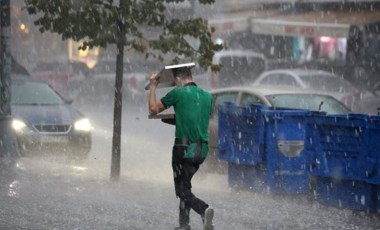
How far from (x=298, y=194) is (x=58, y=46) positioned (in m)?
41.2

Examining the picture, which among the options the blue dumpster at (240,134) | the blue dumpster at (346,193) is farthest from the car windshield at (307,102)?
the blue dumpster at (346,193)

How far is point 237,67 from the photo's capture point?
32281mm

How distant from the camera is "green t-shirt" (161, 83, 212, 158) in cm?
949

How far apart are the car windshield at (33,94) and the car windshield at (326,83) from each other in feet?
27.1

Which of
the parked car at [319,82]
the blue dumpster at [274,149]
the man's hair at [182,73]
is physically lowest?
the parked car at [319,82]

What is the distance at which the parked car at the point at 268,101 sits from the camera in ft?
46.6

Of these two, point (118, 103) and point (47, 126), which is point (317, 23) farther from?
point (118, 103)

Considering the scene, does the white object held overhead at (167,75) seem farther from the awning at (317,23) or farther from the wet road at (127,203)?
the awning at (317,23)

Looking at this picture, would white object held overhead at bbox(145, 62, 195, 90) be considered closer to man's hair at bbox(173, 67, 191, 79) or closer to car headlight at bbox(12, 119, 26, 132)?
man's hair at bbox(173, 67, 191, 79)

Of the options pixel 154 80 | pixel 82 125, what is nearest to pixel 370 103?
pixel 82 125

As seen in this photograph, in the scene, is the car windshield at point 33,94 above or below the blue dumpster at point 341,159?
below

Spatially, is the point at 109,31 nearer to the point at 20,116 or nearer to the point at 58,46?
the point at 20,116

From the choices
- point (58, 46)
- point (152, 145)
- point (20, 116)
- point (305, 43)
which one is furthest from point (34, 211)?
point (58, 46)

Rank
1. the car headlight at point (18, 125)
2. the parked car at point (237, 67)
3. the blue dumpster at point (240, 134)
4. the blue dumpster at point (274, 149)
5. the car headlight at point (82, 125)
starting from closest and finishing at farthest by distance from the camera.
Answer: the blue dumpster at point (274, 149), the blue dumpster at point (240, 134), the car headlight at point (18, 125), the car headlight at point (82, 125), the parked car at point (237, 67)
